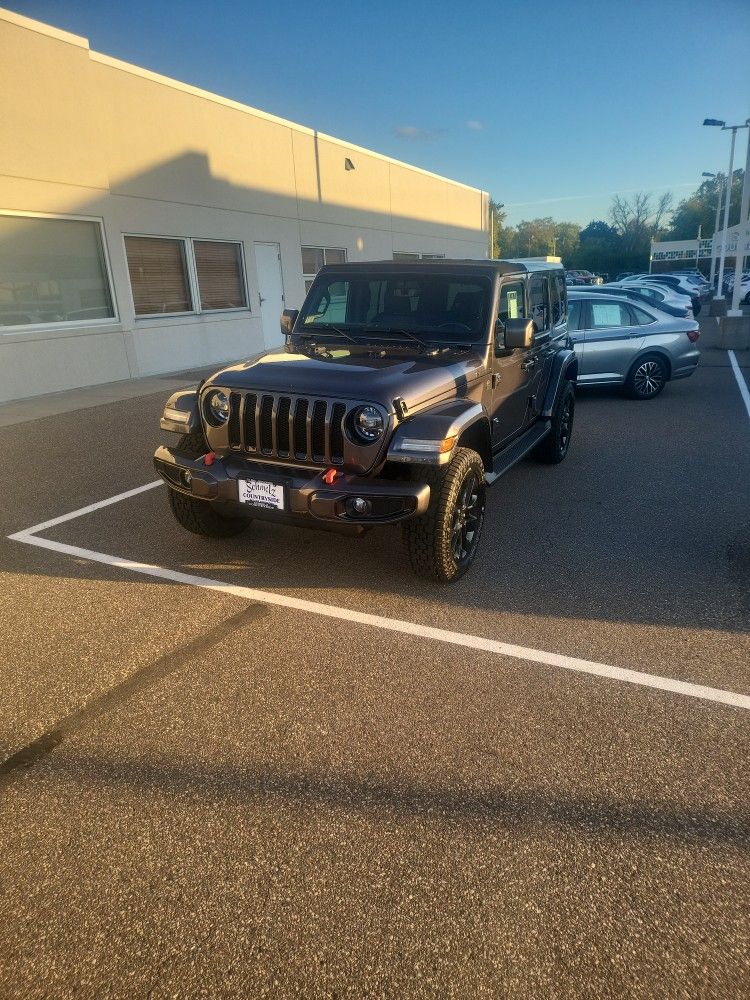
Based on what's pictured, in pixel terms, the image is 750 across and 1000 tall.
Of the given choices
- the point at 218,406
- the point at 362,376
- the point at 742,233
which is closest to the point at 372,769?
the point at 362,376

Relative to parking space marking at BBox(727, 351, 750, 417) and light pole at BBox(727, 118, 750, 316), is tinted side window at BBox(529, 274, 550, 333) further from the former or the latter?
light pole at BBox(727, 118, 750, 316)

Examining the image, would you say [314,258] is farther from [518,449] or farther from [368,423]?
[368,423]

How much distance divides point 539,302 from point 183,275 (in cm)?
1036

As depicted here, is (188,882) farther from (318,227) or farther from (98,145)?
(318,227)

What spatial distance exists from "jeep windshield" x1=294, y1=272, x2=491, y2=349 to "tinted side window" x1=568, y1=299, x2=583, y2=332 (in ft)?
19.4

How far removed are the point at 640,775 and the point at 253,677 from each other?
182 centimetres

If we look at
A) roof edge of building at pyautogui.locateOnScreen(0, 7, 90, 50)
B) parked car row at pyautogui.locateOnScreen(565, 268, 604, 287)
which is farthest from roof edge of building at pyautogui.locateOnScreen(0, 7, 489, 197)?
parked car row at pyautogui.locateOnScreen(565, 268, 604, 287)

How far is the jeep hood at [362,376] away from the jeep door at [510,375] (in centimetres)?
43

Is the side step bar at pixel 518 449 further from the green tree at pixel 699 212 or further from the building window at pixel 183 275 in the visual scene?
the green tree at pixel 699 212

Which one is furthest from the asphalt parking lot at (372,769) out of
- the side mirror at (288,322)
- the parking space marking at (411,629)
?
the side mirror at (288,322)

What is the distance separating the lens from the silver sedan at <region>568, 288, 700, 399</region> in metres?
10.6

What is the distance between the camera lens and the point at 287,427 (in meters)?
4.06

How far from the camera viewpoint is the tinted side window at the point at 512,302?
5.27m

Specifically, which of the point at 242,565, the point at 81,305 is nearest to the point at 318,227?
the point at 81,305
